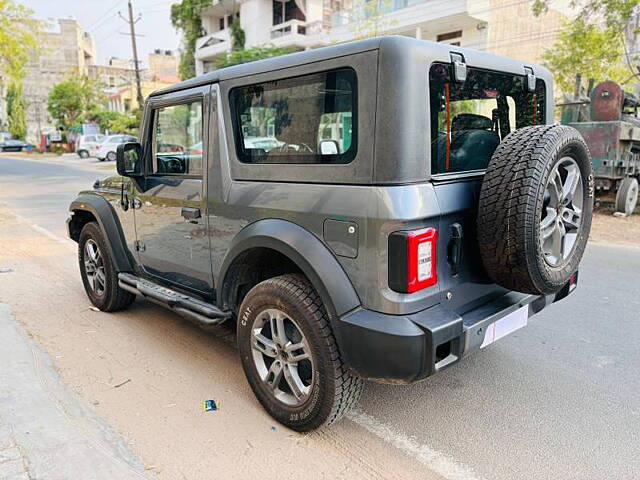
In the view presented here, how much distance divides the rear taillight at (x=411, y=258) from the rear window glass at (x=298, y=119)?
494 mm

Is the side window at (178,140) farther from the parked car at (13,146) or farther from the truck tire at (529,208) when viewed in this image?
the parked car at (13,146)

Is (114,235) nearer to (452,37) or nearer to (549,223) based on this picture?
(549,223)

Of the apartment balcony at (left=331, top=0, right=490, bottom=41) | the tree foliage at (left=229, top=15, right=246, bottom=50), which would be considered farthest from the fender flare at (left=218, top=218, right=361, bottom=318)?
the tree foliage at (left=229, top=15, right=246, bottom=50)

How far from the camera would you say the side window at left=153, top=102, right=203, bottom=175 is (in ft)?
11.2

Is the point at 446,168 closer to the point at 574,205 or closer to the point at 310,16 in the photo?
the point at 574,205

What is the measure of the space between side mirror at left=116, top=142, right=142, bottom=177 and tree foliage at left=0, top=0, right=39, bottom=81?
45.4 feet

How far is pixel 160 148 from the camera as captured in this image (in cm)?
381

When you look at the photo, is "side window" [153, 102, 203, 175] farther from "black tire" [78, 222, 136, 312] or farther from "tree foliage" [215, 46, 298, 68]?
"tree foliage" [215, 46, 298, 68]

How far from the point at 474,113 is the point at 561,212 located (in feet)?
2.38

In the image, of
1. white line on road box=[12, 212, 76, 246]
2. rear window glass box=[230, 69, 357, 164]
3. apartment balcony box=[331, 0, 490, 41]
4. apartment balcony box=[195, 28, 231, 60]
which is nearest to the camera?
rear window glass box=[230, 69, 357, 164]

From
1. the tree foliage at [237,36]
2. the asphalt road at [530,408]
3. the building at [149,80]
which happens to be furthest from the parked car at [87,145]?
the asphalt road at [530,408]

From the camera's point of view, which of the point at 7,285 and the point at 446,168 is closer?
the point at 446,168

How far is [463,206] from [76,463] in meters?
2.27

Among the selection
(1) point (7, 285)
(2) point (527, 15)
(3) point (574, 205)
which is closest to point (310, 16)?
(2) point (527, 15)
